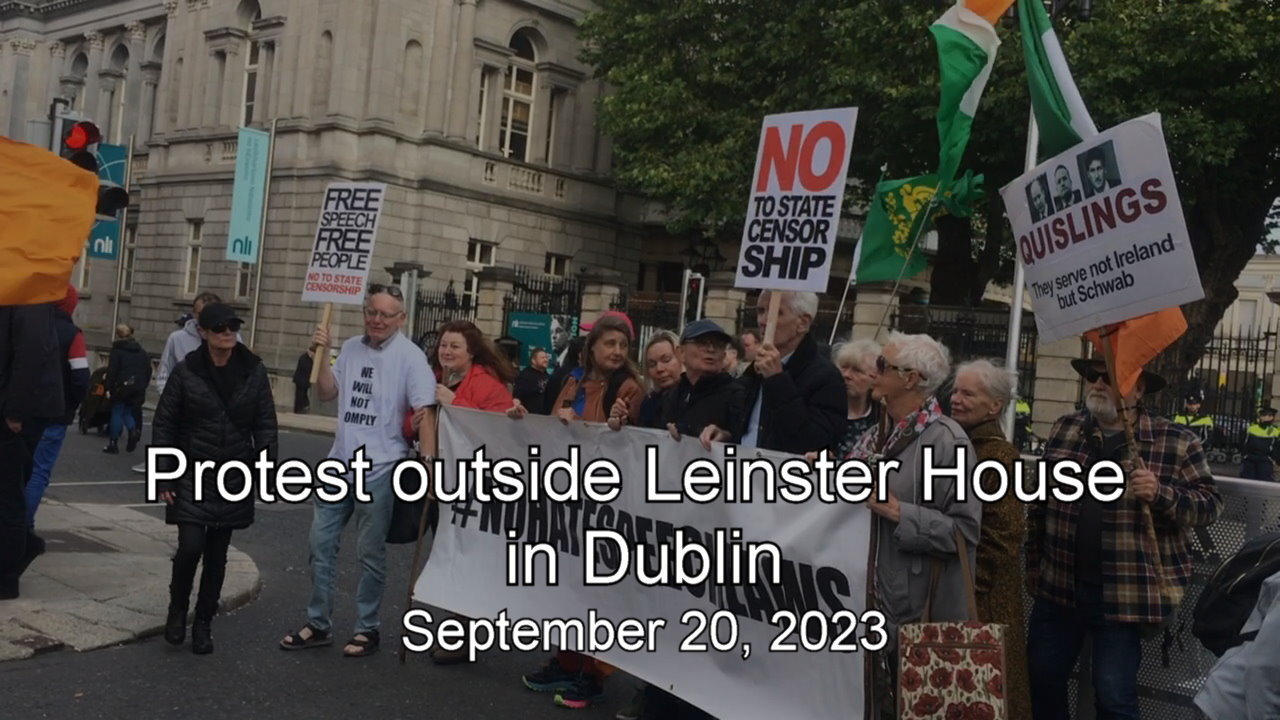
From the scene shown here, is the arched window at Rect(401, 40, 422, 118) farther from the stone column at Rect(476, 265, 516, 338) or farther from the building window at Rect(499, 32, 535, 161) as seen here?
the stone column at Rect(476, 265, 516, 338)

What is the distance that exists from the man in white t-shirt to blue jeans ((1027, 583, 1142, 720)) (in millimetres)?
3342

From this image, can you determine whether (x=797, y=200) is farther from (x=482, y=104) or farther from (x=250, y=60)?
(x=250, y=60)

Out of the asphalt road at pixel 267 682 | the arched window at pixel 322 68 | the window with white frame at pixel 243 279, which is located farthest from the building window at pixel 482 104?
the asphalt road at pixel 267 682

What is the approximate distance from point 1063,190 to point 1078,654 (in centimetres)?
189

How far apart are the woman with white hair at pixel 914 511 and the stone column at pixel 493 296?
1028 inches

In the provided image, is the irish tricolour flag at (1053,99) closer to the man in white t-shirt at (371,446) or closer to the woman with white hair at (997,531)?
the woman with white hair at (997,531)

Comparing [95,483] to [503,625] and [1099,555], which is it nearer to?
[503,625]

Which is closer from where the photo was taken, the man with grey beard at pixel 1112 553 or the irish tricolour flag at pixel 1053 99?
the man with grey beard at pixel 1112 553

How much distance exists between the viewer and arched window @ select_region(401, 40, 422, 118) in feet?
111

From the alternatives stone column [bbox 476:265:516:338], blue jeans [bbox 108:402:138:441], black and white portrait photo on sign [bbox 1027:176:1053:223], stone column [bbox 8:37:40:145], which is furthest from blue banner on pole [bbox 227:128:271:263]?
black and white portrait photo on sign [bbox 1027:176:1053:223]

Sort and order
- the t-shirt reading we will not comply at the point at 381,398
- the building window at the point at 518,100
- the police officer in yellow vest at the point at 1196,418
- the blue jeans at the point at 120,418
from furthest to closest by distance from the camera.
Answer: the building window at the point at 518,100, the police officer in yellow vest at the point at 1196,418, the blue jeans at the point at 120,418, the t-shirt reading we will not comply at the point at 381,398

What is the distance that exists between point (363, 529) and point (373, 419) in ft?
1.89

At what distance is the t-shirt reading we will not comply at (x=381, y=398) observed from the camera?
23.0 ft

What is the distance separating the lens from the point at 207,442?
22.3 ft
